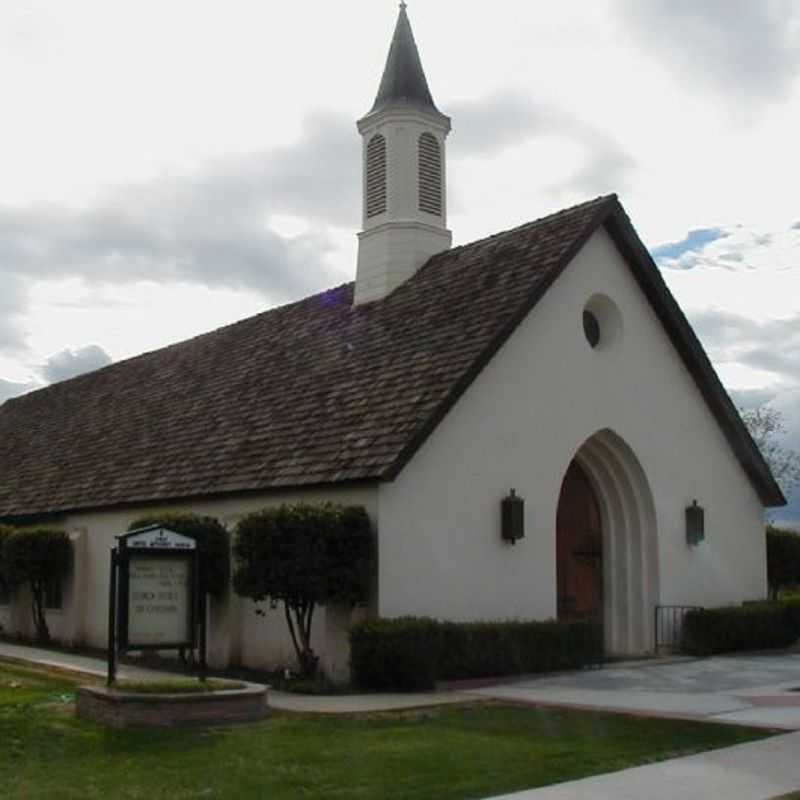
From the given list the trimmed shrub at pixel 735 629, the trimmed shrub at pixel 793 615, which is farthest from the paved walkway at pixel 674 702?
the trimmed shrub at pixel 793 615

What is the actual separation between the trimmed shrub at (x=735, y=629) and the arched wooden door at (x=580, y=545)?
1631 millimetres

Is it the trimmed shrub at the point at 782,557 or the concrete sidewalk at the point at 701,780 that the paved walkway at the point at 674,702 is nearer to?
the concrete sidewalk at the point at 701,780

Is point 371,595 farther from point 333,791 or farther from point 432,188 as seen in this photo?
point 432,188

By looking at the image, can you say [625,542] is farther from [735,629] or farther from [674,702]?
[674,702]

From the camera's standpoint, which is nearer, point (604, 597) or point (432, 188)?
point (604, 597)

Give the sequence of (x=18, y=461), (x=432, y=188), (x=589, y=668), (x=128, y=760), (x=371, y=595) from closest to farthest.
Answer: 1. (x=128, y=760)
2. (x=371, y=595)
3. (x=589, y=668)
4. (x=432, y=188)
5. (x=18, y=461)

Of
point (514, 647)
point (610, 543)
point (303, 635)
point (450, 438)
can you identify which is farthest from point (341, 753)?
point (610, 543)

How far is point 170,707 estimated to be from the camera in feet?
39.0

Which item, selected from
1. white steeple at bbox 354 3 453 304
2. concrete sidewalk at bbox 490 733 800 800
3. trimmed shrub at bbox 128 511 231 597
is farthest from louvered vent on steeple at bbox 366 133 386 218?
concrete sidewalk at bbox 490 733 800 800

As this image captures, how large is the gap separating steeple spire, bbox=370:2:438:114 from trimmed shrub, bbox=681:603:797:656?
11787 millimetres

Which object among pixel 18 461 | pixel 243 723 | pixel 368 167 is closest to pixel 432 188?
pixel 368 167

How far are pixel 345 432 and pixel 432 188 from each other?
8574mm

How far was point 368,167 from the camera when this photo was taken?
83.0 feet

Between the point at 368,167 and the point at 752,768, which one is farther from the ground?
the point at 368,167
